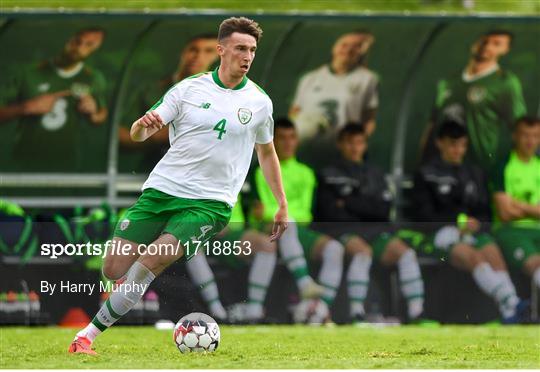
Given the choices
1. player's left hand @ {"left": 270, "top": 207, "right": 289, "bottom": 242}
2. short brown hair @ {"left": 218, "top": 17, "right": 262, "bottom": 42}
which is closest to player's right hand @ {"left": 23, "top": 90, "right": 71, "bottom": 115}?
player's left hand @ {"left": 270, "top": 207, "right": 289, "bottom": 242}

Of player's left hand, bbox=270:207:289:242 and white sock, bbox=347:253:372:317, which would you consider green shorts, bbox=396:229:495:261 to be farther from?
player's left hand, bbox=270:207:289:242

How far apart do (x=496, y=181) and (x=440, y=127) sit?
71cm

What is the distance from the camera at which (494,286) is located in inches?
498

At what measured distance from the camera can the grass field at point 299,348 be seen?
29.0ft

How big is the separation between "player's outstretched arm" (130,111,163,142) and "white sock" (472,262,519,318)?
472cm

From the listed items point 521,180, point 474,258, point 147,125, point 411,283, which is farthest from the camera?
point 521,180

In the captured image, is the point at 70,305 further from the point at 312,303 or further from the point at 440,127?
the point at 440,127

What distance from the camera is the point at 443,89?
14.1 meters

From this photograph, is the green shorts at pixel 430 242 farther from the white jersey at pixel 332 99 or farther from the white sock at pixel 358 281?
the white jersey at pixel 332 99

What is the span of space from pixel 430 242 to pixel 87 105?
3.36m

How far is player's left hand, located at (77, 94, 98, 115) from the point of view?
13578 millimetres

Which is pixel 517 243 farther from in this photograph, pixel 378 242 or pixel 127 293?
pixel 127 293

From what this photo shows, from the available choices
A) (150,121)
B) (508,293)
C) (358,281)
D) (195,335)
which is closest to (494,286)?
(508,293)

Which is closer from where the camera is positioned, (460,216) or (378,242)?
(378,242)
